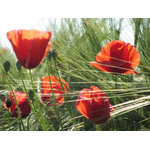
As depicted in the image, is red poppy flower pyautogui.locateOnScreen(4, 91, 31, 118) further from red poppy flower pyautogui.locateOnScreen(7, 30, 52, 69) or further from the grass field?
red poppy flower pyautogui.locateOnScreen(7, 30, 52, 69)

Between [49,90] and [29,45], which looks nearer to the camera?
[29,45]

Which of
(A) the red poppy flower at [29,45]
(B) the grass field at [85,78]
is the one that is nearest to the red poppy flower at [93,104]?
(B) the grass field at [85,78]

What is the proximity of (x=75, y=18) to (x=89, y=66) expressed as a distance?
0.19m

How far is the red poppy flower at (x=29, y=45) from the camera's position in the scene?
1.42ft

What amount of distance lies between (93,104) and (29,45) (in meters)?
0.18

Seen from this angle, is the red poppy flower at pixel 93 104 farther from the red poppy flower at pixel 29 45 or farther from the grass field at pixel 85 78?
the red poppy flower at pixel 29 45

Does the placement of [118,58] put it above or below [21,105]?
above

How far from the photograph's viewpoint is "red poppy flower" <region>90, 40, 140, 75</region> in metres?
0.50

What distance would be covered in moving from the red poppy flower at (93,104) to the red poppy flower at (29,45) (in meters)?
0.12

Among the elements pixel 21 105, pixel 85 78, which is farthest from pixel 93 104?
pixel 21 105

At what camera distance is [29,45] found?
0.44m

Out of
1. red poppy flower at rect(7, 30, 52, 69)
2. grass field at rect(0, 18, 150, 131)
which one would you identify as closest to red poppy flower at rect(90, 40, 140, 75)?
grass field at rect(0, 18, 150, 131)

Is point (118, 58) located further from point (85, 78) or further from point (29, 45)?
point (29, 45)

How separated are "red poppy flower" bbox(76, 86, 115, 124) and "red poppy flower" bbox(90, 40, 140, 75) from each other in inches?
2.5
